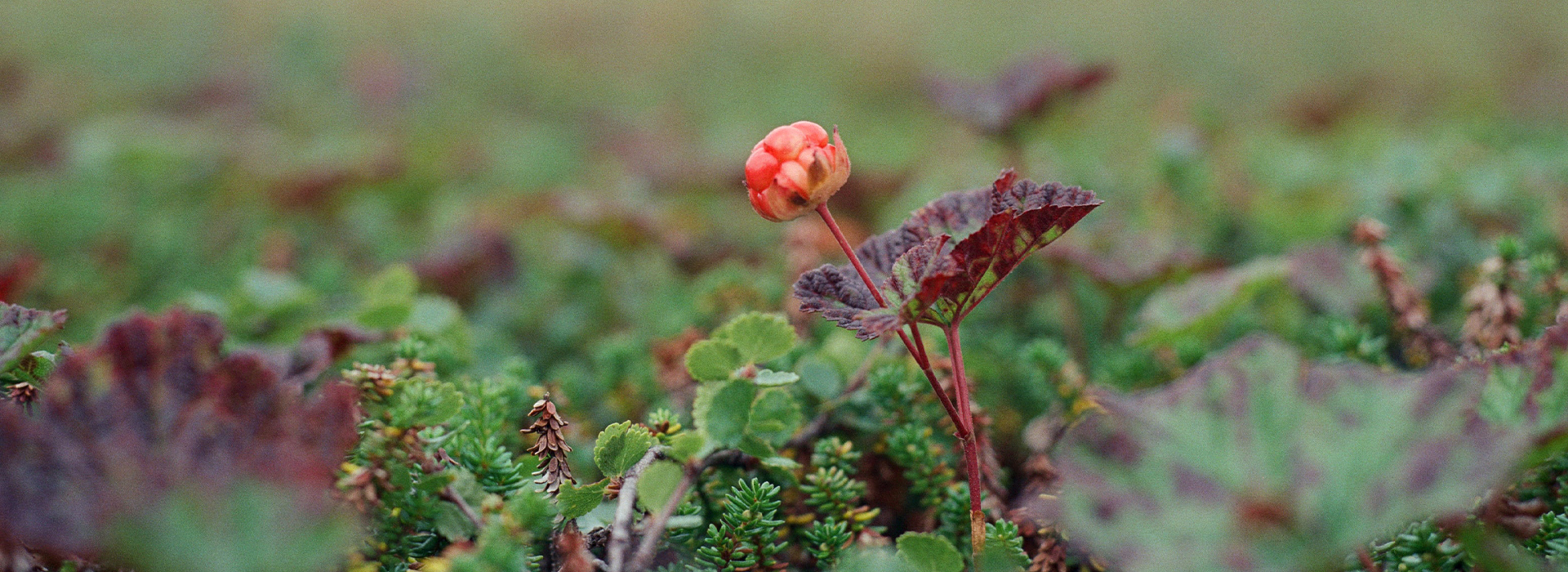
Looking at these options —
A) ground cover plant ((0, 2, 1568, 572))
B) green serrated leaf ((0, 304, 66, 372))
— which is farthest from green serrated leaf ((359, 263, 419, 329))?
green serrated leaf ((0, 304, 66, 372))

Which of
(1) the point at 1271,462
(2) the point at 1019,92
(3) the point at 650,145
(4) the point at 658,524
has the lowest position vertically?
(1) the point at 1271,462

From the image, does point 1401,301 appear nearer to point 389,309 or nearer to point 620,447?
point 620,447

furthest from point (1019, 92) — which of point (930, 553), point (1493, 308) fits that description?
point (930, 553)

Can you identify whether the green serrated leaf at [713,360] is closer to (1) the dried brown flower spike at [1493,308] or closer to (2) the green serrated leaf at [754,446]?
(2) the green serrated leaf at [754,446]

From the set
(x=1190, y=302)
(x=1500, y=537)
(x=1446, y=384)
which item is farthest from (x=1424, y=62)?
(x=1446, y=384)

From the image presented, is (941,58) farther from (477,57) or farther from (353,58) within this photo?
(353,58)

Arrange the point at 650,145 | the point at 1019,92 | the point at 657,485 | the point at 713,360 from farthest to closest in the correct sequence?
A: 1. the point at 650,145
2. the point at 1019,92
3. the point at 713,360
4. the point at 657,485

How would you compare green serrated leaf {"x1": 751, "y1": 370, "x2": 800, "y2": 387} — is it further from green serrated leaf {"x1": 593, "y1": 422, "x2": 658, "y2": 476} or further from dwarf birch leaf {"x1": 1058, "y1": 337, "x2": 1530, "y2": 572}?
dwarf birch leaf {"x1": 1058, "y1": 337, "x2": 1530, "y2": 572}
